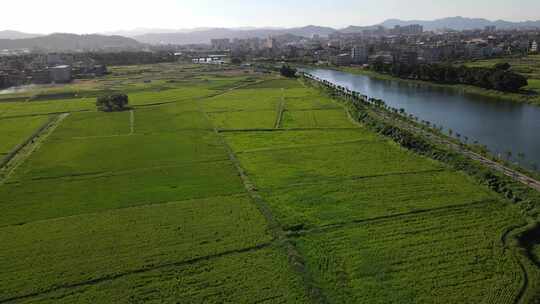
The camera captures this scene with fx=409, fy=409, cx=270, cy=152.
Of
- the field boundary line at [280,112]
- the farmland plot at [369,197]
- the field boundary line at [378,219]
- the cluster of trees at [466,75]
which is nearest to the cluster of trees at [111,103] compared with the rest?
the field boundary line at [280,112]

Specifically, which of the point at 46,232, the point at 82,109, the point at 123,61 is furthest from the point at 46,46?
the point at 46,232

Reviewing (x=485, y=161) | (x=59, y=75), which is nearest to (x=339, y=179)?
(x=485, y=161)

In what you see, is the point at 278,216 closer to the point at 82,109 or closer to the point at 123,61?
the point at 82,109

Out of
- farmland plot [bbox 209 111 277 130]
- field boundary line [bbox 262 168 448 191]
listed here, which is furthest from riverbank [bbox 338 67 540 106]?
field boundary line [bbox 262 168 448 191]

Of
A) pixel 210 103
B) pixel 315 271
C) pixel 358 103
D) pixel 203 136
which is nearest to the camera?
pixel 315 271

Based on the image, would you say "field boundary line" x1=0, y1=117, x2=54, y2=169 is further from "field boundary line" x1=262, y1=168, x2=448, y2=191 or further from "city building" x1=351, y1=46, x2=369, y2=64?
"city building" x1=351, y1=46, x2=369, y2=64

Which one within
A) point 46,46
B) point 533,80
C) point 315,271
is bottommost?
point 315,271

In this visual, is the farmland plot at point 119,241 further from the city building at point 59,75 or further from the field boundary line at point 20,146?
the city building at point 59,75
